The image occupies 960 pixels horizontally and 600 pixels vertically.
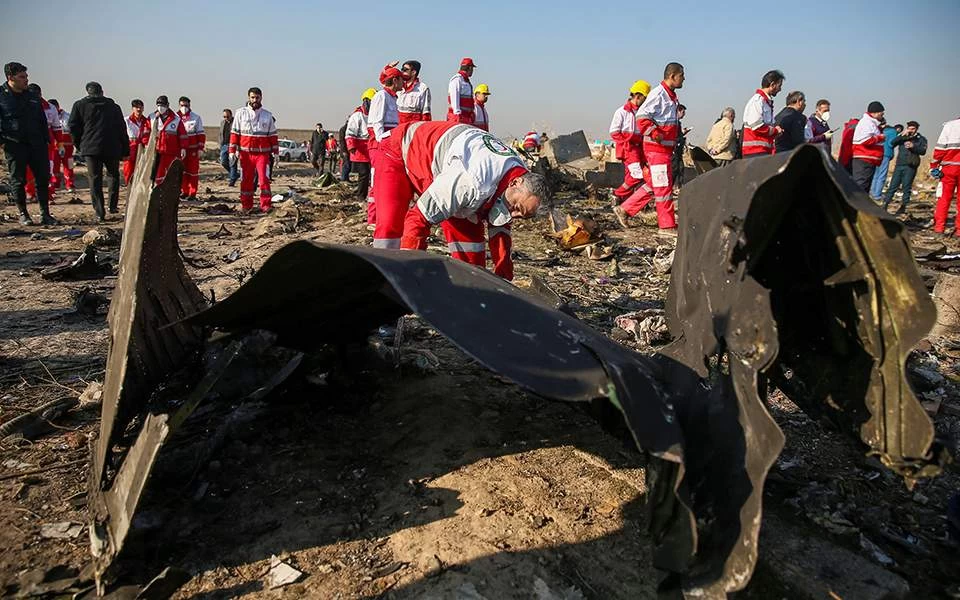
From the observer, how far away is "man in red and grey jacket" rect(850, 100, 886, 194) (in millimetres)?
9820

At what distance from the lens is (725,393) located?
1831 mm

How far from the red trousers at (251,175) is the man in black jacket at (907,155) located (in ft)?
38.5

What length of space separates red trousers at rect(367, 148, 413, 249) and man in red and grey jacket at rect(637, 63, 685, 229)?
416cm

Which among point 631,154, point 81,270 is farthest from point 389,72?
point 81,270

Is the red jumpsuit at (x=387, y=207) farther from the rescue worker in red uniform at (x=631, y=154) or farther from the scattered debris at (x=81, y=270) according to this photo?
the rescue worker in red uniform at (x=631, y=154)

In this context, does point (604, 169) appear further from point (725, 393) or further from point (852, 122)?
point (725, 393)

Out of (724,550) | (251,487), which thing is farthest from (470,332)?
(251,487)

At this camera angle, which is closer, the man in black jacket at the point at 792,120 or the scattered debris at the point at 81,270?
the scattered debris at the point at 81,270

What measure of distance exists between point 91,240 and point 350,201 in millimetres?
5172

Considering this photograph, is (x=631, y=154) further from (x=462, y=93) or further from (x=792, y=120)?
(x=462, y=93)

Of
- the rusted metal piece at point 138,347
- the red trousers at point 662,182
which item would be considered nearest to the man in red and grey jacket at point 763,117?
the red trousers at point 662,182

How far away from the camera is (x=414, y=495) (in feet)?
8.07

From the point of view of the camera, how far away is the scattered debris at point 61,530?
221 centimetres

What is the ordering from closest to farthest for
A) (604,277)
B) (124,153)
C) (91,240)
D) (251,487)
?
1. (251,487)
2. (604,277)
3. (91,240)
4. (124,153)
